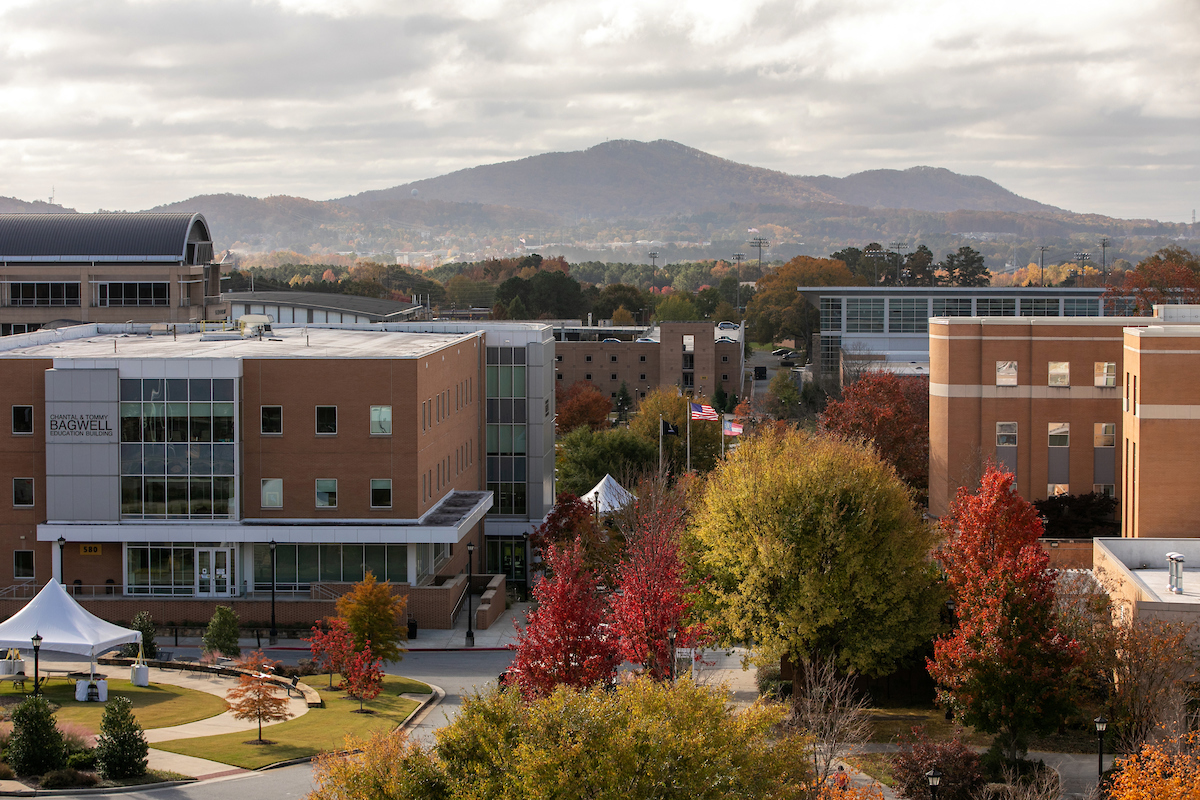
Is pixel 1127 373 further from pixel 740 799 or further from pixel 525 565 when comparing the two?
pixel 740 799

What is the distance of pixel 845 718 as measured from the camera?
31.7 metres

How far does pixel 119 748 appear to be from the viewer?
3127 centimetres

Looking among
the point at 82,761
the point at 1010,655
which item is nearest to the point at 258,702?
the point at 82,761

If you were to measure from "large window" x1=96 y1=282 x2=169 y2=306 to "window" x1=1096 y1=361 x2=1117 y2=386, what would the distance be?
66.3 metres

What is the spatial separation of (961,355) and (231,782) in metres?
42.7

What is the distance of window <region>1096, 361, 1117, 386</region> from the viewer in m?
61.1

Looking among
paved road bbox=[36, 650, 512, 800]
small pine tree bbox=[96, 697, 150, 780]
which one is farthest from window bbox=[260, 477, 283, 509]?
small pine tree bbox=[96, 697, 150, 780]

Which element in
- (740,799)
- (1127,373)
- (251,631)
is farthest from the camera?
(1127,373)

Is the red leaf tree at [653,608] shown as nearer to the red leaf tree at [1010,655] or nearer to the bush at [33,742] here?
the red leaf tree at [1010,655]

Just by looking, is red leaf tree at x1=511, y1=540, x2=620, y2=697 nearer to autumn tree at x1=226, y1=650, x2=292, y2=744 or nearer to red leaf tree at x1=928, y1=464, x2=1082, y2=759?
autumn tree at x1=226, y1=650, x2=292, y2=744

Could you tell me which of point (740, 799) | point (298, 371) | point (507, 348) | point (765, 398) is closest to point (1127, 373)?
point (507, 348)

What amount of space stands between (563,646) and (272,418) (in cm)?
2195

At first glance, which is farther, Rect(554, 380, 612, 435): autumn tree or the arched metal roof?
Rect(554, 380, 612, 435): autumn tree

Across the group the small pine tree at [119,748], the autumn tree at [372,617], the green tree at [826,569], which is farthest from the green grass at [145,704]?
the green tree at [826,569]
